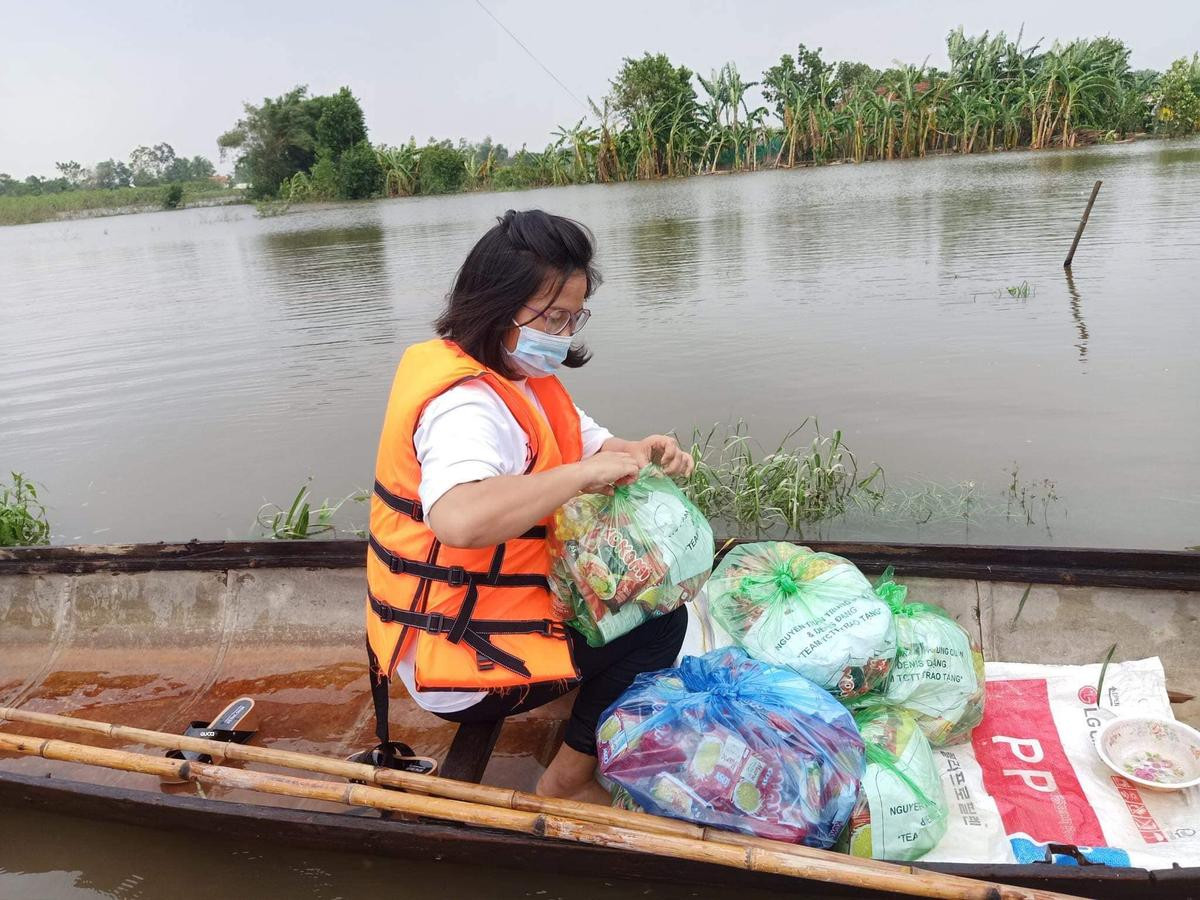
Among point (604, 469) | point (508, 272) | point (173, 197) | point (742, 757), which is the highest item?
point (173, 197)

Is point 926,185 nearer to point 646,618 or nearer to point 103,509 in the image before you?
point 103,509

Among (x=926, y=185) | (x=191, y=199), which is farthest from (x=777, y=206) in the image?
(x=191, y=199)

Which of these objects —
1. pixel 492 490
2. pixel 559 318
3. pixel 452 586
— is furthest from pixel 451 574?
pixel 559 318

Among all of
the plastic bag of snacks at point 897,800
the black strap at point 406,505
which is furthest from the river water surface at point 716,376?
the black strap at point 406,505

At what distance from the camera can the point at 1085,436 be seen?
19.7ft

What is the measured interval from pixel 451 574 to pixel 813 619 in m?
1.14

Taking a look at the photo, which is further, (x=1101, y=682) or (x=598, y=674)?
(x=1101, y=682)

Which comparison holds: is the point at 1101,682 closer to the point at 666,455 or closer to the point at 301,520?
the point at 666,455

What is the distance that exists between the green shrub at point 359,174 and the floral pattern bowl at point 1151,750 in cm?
4721

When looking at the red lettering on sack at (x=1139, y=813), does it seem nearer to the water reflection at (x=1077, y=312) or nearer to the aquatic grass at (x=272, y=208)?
the water reflection at (x=1077, y=312)

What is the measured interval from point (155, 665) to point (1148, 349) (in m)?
8.16

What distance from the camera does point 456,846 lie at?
7.03 feet

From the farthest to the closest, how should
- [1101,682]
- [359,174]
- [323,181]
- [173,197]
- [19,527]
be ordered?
[173,197]
[323,181]
[359,174]
[19,527]
[1101,682]

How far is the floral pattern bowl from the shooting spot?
2.39m
